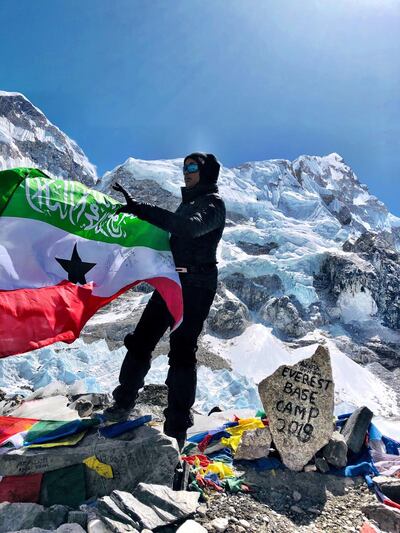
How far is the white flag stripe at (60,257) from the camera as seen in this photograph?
4129 mm

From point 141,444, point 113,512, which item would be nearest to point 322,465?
point 141,444

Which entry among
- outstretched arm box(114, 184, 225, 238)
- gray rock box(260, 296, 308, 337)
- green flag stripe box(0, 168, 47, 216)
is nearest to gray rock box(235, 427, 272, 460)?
outstretched arm box(114, 184, 225, 238)

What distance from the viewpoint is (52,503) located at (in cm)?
314

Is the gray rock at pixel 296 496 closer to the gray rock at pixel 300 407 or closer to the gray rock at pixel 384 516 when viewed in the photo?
the gray rock at pixel 300 407

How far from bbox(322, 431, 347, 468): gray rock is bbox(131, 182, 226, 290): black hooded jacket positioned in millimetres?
→ 2509

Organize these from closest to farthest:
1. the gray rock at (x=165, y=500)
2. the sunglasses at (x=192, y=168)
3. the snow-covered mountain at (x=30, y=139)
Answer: the gray rock at (x=165, y=500) < the sunglasses at (x=192, y=168) < the snow-covered mountain at (x=30, y=139)

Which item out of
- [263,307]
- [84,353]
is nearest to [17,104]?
[263,307]

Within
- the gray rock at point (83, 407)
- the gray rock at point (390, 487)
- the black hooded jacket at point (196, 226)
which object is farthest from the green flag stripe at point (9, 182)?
the gray rock at point (390, 487)

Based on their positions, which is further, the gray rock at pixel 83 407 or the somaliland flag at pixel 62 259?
the gray rock at pixel 83 407

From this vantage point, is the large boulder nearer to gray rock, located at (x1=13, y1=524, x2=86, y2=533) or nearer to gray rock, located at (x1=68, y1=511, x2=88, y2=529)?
gray rock, located at (x1=68, y1=511, x2=88, y2=529)

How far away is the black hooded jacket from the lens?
3803 millimetres

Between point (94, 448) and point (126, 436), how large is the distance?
1.05 ft

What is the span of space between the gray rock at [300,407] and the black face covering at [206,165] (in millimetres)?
2665

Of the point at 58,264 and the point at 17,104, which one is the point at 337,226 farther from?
the point at 17,104
